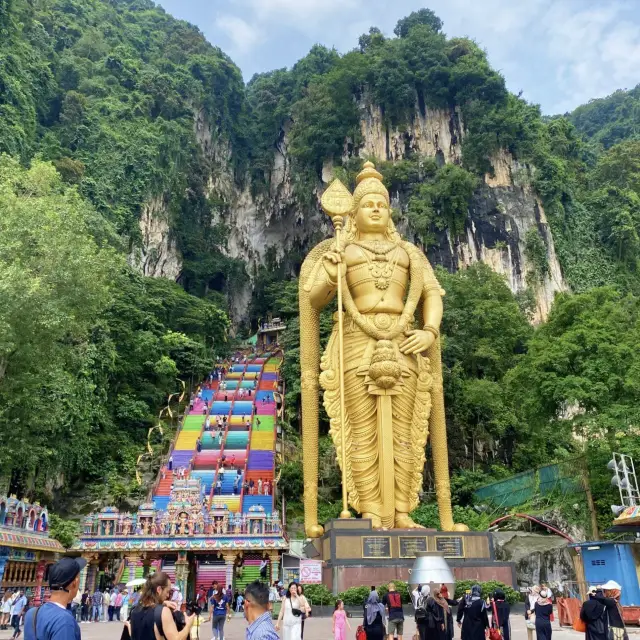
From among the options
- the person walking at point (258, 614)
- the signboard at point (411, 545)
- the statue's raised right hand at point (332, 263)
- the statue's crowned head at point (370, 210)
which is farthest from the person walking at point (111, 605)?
the person walking at point (258, 614)

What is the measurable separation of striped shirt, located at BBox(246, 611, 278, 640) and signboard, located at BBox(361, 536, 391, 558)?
20.2 ft

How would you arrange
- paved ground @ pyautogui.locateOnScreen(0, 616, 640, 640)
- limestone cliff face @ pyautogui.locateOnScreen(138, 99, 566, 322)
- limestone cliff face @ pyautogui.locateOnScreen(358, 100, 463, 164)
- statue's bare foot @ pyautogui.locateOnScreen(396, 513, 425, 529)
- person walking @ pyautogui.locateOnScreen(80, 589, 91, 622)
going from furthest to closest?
limestone cliff face @ pyautogui.locateOnScreen(358, 100, 463, 164)
limestone cliff face @ pyautogui.locateOnScreen(138, 99, 566, 322)
person walking @ pyautogui.locateOnScreen(80, 589, 91, 622)
statue's bare foot @ pyautogui.locateOnScreen(396, 513, 425, 529)
paved ground @ pyautogui.locateOnScreen(0, 616, 640, 640)

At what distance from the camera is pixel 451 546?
835 cm

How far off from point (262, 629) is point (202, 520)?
10.8m

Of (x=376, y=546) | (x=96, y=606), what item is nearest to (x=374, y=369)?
(x=376, y=546)

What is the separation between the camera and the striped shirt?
Answer: 2.15m

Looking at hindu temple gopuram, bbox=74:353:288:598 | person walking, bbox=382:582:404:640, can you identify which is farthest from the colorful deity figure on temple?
person walking, bbox=382:582:404:640

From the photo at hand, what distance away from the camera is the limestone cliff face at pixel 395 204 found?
26.4 m

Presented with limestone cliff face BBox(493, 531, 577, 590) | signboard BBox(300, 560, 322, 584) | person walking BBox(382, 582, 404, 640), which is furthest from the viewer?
limestone cliff face BBox(493, 531, 577, 590)

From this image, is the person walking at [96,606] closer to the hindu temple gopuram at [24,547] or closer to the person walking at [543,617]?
the hindu temple gopuram at [24,547]

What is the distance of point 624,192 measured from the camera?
28656mm

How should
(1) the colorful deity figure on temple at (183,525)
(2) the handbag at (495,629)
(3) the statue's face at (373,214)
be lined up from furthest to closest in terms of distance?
(1) the colorful deity figure on temple at (183,525) < (3) the statue's face at (373,214) < (2) the handbag at (495,629)

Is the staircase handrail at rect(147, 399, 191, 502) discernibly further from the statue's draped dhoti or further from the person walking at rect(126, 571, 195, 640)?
the person walking at rect(126, 571, 195, 640)

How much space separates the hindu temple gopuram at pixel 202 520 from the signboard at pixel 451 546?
453cm
